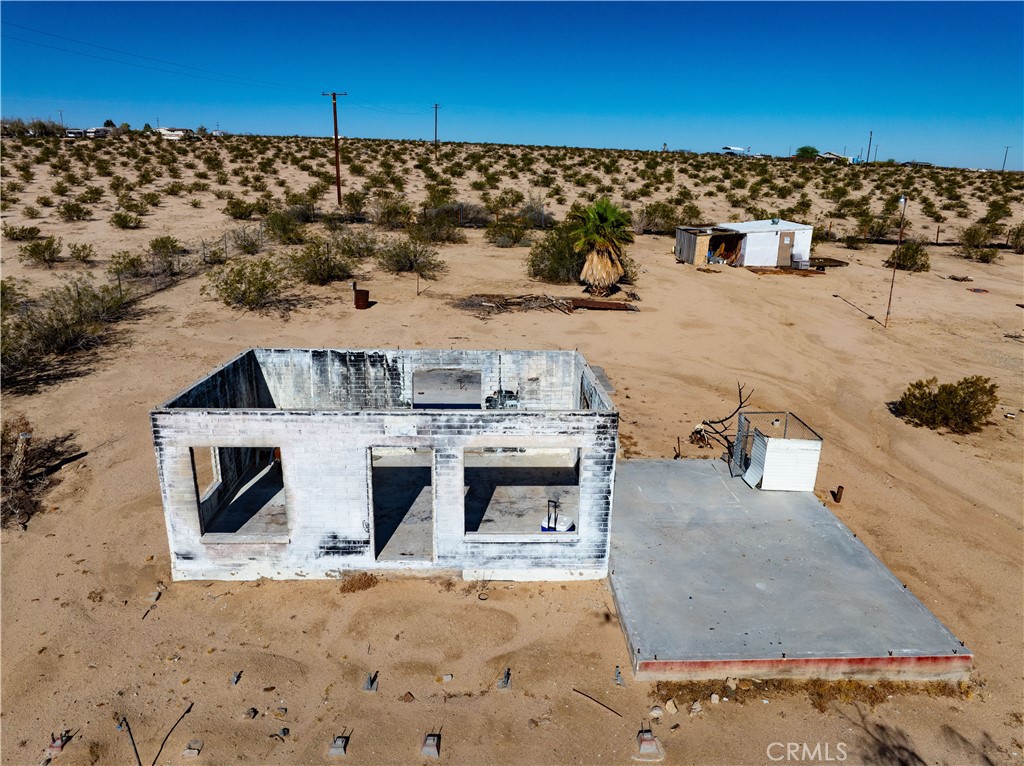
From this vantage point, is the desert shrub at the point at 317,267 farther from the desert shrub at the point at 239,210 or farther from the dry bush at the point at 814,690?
the dry bush at the point at 814,690

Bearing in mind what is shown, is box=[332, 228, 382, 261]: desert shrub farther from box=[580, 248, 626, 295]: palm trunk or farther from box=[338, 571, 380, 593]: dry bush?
box=[338, 571, 380, 593]: dry bush

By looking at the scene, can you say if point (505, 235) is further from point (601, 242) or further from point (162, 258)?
point (162, 258)

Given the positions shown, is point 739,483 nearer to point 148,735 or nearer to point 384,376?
point 384,376

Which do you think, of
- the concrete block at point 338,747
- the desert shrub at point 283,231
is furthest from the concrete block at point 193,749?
the desert shrub at point 283,231

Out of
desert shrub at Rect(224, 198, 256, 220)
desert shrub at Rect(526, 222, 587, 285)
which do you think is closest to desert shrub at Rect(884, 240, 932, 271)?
desert shrub at Rect(526, 222, 587, 285)

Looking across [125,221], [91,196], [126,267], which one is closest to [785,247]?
[126,267]
